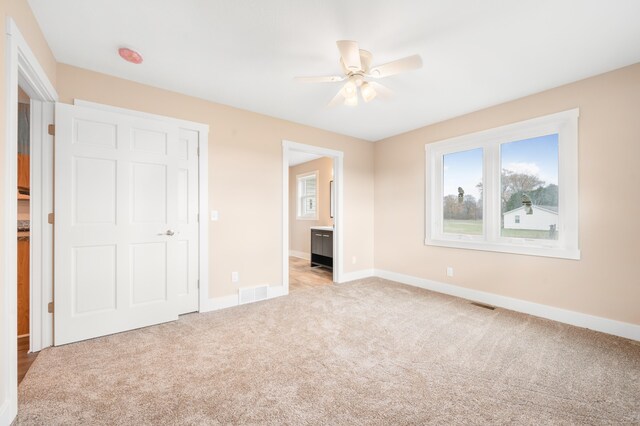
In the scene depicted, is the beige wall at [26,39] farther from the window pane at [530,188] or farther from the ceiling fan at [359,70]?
the window pane at [530,188]

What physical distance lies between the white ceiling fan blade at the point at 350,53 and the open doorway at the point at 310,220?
9.91 ft

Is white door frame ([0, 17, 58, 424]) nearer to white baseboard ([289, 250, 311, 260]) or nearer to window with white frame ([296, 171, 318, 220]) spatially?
window with white frame ([296, 171, 318, 220])

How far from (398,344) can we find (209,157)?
2.91 m

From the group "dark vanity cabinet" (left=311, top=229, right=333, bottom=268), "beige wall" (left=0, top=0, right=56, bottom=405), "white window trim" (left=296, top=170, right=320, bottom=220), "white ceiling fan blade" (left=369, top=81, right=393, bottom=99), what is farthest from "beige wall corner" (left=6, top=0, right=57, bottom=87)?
"white window trim" (left=296, top=170, right=320, bottom=220)

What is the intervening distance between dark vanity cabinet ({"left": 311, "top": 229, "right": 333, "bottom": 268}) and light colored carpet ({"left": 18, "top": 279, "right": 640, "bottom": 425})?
252 cm

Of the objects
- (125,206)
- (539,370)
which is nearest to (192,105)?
(125,206)

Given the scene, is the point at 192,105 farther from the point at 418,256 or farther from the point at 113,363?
the point at 418,256

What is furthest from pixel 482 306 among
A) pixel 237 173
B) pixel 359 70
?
pixel 237 173

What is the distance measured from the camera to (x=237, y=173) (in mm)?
3568

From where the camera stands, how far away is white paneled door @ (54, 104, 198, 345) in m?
2.45

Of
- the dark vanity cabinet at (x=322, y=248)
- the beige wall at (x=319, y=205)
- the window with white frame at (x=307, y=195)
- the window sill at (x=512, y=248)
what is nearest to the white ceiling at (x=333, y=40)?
the window sill at (x=512, y=248)

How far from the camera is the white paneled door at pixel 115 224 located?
2.45 metres

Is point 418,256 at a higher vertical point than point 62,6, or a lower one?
lower

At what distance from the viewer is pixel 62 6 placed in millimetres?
1868
